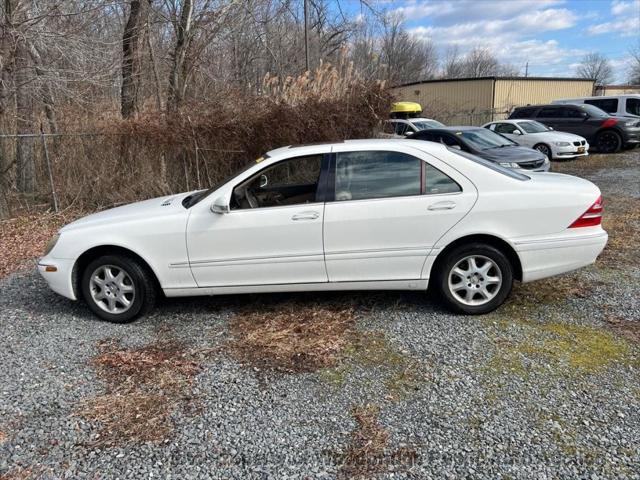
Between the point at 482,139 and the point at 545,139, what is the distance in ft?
19.2

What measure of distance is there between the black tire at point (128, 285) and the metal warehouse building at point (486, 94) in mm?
23918

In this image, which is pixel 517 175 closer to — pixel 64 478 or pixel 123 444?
pixel 123 444

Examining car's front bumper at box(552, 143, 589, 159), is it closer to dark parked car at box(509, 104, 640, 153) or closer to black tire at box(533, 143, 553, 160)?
black tire at box(533, 143, 553, 160)

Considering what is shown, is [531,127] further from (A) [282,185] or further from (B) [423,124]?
(A) [282,185]

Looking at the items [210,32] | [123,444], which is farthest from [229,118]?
[123,444]

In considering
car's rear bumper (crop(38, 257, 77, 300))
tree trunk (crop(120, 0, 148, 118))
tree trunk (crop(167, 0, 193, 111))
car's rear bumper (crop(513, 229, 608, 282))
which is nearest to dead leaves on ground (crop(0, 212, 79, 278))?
car's rear bumper (crop(38, 257, 77, 300))

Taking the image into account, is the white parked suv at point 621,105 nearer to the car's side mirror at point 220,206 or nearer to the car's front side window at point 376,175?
the car's front side window at point 376,175

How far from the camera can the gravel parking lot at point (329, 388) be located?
2.60 metres

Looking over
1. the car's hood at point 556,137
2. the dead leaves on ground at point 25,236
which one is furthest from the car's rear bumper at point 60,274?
the car's hood at point 556,137

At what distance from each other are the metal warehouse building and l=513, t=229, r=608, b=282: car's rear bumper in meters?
23.0

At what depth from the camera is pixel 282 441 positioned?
9.05 feet

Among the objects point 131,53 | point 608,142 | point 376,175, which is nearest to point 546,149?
point 608,142

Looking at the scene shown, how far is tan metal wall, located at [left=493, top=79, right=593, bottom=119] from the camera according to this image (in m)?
29.0

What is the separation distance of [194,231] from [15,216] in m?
6.98
